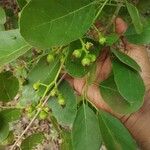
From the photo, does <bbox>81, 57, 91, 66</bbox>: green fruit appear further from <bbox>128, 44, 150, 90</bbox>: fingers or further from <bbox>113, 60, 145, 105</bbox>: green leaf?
<bbox>128, 44, 150, 90</bbox>: fingers

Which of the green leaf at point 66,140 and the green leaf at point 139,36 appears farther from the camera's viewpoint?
the green leaf at point 66,140

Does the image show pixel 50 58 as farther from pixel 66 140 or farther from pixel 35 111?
pixel 66 140

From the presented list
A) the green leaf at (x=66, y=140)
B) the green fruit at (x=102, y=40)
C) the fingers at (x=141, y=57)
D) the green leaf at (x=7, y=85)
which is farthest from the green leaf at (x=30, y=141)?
the green fruit at (x=102, y=40)

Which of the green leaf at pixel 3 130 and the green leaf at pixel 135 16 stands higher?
the green leaf at pixel 135 16

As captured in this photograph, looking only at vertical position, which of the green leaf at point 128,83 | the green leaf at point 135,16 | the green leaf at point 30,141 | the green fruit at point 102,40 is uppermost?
the green leaf at point 135,16

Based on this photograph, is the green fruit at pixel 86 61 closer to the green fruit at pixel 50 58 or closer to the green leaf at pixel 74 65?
the green leaf at pixel 74 65

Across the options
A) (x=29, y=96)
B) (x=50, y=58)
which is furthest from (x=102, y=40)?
(x=29, y=96)

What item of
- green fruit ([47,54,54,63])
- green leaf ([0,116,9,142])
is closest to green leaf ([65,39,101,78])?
green fruit ([47,54,54,63])
